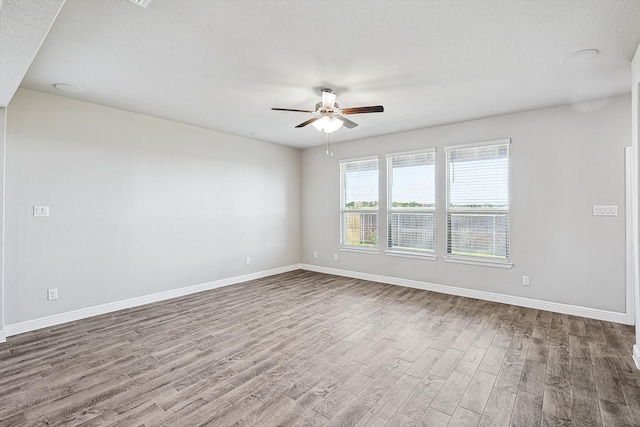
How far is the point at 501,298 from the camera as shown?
4.45 m

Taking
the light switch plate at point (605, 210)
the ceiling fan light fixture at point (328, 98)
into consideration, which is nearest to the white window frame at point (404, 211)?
the light switch plate at point (605, 210)

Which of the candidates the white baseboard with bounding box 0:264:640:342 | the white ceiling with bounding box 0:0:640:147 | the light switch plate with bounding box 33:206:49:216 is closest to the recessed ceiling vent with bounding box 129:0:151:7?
the white ceiling with bounding box 0:0:640:147

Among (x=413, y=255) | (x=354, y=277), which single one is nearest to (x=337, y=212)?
(x=354, y=277)

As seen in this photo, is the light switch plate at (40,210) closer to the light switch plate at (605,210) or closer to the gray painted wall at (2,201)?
the gray painted wall at (2,201)

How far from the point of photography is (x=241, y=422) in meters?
1.98

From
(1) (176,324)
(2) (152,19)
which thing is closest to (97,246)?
(1) (176,324)

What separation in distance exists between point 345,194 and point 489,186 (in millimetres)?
2680

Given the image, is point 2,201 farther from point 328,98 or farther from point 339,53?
point 339,53

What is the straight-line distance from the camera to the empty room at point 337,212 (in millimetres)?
2166

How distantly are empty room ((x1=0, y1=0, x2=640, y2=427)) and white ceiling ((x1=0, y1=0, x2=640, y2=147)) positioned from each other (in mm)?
23

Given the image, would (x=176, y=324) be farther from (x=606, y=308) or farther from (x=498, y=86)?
(x=606, y=308)

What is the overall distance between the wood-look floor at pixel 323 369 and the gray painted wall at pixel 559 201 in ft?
1.61

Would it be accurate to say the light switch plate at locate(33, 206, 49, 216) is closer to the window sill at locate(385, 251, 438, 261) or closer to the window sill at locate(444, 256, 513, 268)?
the window sill at locate(385, 251, 438, 261)

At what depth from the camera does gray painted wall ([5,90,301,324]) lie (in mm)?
3477
